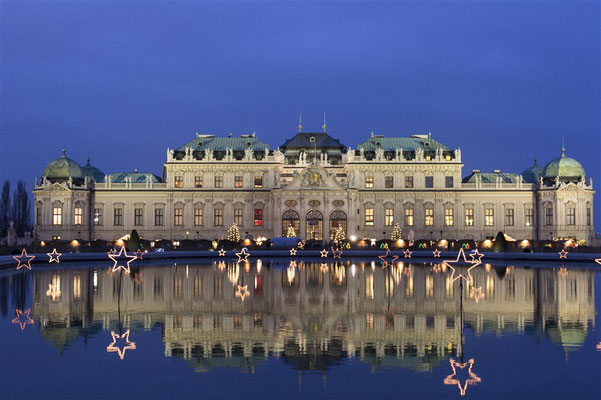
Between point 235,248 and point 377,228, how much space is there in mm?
23152

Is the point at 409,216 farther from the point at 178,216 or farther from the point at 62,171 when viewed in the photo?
the point at 62,171

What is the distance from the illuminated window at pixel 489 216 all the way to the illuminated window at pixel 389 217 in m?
12.3

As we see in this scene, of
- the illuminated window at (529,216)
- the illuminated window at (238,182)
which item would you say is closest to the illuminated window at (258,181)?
the illuminated window at (238,182)

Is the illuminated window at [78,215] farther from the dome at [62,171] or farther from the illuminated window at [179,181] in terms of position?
the illuminated window at [179,181]

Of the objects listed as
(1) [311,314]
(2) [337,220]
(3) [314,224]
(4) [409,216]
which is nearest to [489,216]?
(4) [409,216]

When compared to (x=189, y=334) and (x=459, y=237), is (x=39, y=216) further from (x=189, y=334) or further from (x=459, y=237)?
(x=189, y=334)

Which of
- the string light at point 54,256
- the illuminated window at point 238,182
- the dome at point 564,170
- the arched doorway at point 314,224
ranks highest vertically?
the dome at point 564,170

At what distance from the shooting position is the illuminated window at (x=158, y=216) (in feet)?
310

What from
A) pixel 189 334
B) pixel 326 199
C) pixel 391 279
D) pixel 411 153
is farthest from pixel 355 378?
pixel 411 153

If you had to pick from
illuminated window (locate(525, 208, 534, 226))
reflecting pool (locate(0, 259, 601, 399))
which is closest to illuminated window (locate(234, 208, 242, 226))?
illuminated window (locate(525, 208, 534, 226))

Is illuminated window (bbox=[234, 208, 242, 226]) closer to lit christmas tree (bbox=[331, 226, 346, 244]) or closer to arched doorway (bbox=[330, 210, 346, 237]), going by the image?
arched doorway (bbox=[330, 210, 346, 237])

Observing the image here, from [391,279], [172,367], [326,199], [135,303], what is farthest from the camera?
[326,199]

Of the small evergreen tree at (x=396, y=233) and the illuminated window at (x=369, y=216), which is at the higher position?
the illuminated window at (x=369, y=216)

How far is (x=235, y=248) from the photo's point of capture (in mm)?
77312
